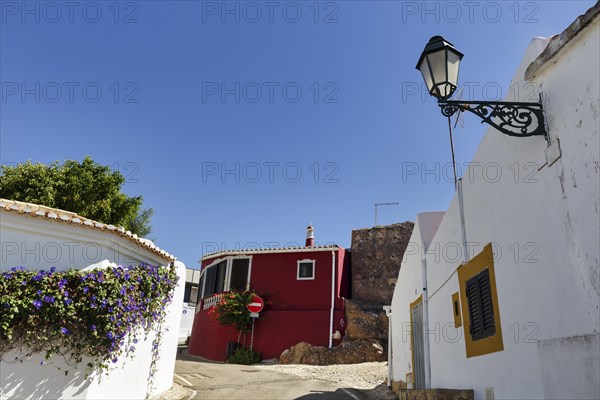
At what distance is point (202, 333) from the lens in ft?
73.6

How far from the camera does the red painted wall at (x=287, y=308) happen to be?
66.8ft

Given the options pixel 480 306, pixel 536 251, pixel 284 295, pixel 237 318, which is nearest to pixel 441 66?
pixel 536 251

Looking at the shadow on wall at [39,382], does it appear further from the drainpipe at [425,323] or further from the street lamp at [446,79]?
the street lamp at [446,79]

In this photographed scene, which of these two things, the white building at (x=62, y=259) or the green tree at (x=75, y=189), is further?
the green tree at (x=75, y=189)

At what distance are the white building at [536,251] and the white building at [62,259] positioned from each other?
19.0ft

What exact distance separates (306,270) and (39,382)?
15.4 meters

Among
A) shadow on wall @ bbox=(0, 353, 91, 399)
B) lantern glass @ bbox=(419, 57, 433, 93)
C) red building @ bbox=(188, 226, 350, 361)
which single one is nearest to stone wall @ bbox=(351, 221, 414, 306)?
red building @ bbox=(188, 226, 350, 361)

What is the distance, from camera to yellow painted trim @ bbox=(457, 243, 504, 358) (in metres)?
5.22

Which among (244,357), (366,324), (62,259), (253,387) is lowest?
(253,387)

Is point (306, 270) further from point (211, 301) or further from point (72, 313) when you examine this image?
point (72, 313)

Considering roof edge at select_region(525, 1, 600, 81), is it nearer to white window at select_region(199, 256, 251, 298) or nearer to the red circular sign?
the red circular sign

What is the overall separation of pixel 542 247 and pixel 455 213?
2.78 meters

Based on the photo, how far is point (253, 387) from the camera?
1135 cm

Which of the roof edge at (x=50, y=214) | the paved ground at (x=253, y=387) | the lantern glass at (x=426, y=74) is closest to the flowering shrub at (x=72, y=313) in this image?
the roof edge at (x=50, y=214)
